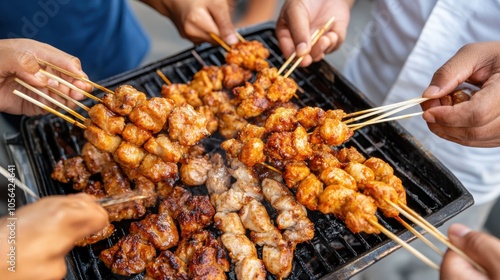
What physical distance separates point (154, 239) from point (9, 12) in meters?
2.78

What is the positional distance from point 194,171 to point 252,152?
49cm

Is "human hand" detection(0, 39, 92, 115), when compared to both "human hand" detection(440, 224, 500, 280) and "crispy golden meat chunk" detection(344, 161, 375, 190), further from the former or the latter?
"human hand" detection(440, 224, 500, 280)

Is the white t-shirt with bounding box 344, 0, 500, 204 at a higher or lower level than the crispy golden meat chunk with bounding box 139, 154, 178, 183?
lower

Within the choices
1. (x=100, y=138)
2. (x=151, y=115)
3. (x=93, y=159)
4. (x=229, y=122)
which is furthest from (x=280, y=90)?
(x=93, y=159)

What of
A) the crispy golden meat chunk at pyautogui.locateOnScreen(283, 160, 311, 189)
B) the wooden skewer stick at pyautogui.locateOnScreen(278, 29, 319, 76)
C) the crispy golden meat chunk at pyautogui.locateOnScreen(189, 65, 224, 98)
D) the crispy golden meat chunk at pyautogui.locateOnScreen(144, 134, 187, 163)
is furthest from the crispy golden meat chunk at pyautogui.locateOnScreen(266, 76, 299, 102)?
the crispy golden meat chunk at pyautogui.locateOnScreen(144, 134, 187, 163)

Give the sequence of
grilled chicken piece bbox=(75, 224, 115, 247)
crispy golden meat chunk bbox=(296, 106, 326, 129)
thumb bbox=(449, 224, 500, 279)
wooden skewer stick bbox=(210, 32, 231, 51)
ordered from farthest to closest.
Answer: wooden skewer stick bbox=(210, 32, 231, 51) → crispy golden meat chunk bbox=(296, 106, 326, 129) → grilled chicken piece bbox=(75, 224, 115, 247) → thumb bbox=(449, 224, 500, 279)

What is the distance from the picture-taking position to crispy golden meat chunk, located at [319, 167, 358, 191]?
2.62 m

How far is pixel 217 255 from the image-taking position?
8.52ft

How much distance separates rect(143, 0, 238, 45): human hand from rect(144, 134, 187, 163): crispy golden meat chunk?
1363 millimetres

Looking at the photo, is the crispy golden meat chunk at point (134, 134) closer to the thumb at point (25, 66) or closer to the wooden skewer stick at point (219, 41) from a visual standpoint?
the thumb at point (25, 66)

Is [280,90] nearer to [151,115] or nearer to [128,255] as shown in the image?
[151,115]

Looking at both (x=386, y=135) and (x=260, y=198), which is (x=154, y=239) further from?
(x=386, y=135)

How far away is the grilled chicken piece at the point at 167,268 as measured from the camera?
2523 mm

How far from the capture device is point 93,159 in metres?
3.11
